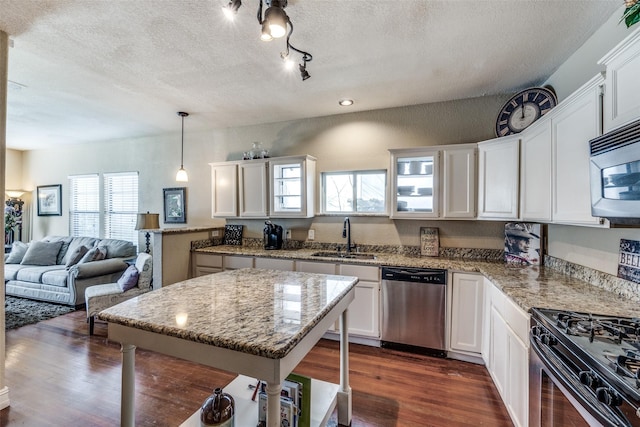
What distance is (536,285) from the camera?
1992 millimetres

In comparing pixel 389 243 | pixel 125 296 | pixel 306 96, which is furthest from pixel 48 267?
pixel 389 243

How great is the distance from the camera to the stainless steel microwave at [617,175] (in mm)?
1177

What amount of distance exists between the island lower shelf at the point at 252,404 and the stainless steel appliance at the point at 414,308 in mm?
1171

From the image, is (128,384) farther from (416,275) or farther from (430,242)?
(430,242)

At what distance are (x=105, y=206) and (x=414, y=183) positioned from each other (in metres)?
5.68

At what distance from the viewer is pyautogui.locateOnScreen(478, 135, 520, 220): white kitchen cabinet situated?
2.54 metres

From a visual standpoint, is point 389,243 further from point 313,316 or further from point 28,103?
point 28,103

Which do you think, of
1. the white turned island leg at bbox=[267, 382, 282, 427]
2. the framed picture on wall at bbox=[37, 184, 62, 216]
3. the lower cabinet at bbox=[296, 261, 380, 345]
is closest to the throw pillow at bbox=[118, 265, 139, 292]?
the lower cabinet at bbox=[296, 261, 380, 345]

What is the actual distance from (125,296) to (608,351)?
4.27 m

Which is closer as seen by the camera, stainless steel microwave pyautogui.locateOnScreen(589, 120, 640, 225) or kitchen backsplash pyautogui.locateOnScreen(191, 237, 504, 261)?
stainless steel microwave pyautogui.locateOnScreen(589, 120, 640, 225)

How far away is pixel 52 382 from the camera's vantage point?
2406 millimetres

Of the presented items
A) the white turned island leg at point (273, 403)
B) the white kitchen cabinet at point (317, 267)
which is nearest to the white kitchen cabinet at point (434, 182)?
the white kitchen cabinet at point (317, 267)

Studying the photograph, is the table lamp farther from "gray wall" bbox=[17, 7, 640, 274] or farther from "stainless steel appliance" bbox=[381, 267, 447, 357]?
"stainless steel appliance" bbox=[381, 267, 447, 357]

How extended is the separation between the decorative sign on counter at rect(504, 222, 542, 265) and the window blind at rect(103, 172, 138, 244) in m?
5.76
